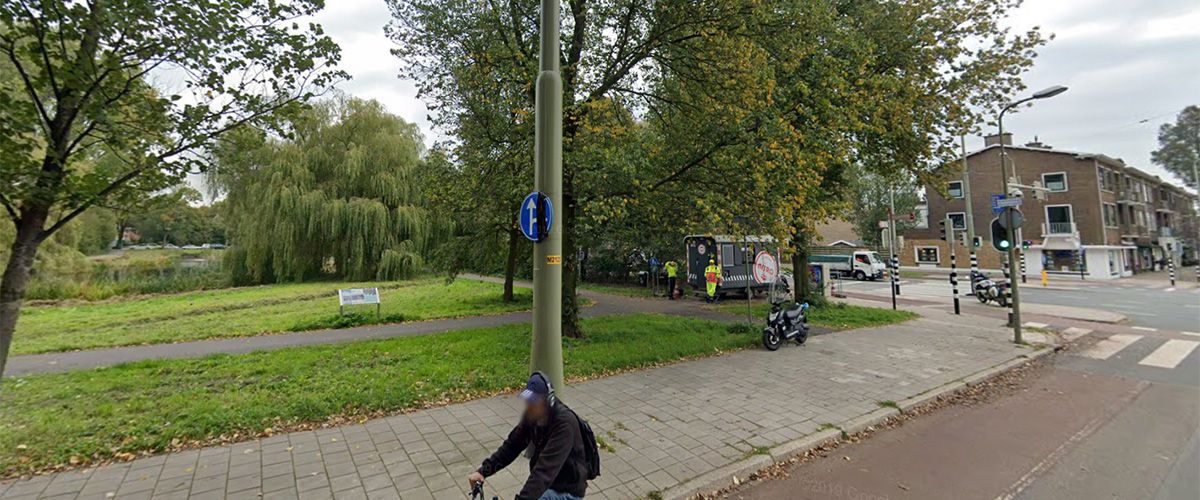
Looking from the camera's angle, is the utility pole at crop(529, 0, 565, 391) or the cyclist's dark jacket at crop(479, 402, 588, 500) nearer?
the cyclist's dark jacket at crop(479, 402, 588, 500)

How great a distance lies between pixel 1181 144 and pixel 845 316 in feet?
182

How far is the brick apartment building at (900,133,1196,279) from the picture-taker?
112 ft

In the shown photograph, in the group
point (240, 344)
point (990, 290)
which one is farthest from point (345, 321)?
point (990, 290)

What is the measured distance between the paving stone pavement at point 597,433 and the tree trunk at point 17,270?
4.29 feet

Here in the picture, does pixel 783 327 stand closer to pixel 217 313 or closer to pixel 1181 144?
pixel 217 313

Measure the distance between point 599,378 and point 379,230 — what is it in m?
18.6

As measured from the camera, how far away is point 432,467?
4.06 metres

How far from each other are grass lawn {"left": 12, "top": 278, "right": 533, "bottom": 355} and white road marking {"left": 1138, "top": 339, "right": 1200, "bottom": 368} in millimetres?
14293

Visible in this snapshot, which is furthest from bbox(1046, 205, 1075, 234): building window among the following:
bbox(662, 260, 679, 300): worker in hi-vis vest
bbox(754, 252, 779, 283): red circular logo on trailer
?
bbox(754, 252, 779, 283): red circular logo on trailer

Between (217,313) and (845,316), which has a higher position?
(217,313)

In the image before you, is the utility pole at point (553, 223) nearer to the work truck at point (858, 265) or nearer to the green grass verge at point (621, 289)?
the green grass verge at point (621, 289)

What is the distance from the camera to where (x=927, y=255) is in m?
43.3

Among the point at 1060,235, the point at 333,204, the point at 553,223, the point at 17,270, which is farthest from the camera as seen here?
the point at 1060,235

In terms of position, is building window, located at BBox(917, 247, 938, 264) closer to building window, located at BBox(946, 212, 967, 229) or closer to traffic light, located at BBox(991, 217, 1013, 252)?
building window, located at BBox(946, 212, 967, 229)
